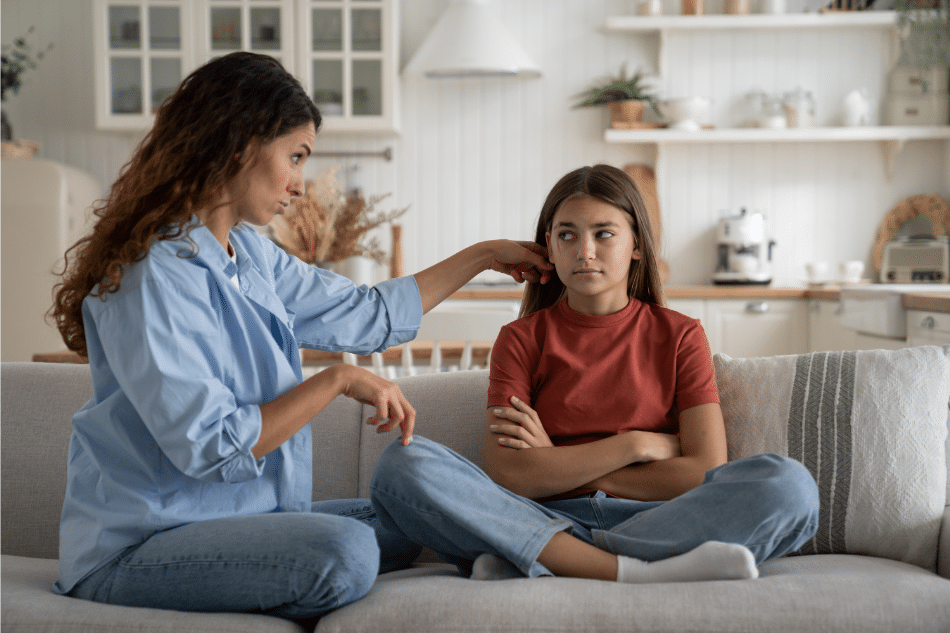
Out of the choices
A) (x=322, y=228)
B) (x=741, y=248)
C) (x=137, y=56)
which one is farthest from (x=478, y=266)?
(x=137, y=56)

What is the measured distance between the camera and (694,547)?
1.17m

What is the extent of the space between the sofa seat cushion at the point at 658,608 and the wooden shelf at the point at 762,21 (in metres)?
3.16

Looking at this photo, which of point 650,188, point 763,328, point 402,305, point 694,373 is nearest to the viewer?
point 694,373

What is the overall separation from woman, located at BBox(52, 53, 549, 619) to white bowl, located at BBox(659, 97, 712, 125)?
2.87 m

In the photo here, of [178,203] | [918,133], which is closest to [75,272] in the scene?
[178,203]

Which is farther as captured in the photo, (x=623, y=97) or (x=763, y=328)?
(x=623, y=97)

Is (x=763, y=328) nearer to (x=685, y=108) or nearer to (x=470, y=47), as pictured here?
(x=685, y=108)

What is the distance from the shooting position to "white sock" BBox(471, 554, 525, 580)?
1187mm

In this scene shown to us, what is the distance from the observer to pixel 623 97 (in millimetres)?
3857

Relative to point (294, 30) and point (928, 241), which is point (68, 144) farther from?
point (928, 241)

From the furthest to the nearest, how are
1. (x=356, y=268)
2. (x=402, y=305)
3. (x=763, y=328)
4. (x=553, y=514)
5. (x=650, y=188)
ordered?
(x=650, y=188) < (x=763, y=328) < (x=356, y=268) < (x=402, y=305) < (x=553, y=514)

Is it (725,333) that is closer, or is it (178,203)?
(178,203)

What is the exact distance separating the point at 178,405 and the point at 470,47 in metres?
2.91

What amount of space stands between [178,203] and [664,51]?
3265mm
